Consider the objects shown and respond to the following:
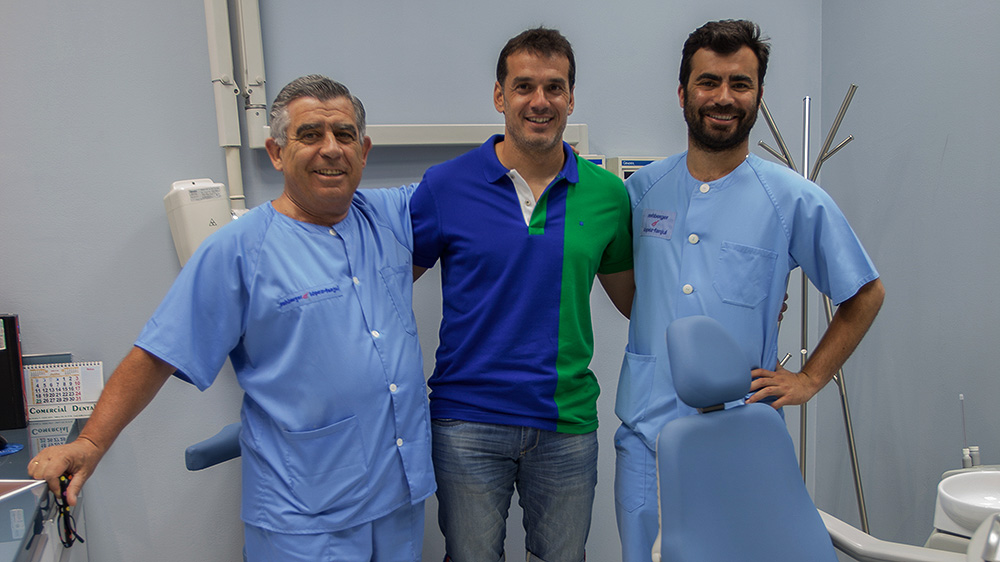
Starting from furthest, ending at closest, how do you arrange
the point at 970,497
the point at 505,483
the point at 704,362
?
the point at 505,483
the point at 970,497
the point at 704,362

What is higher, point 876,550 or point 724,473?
point 724,473

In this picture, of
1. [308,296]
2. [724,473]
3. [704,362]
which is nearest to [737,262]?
[704,362]

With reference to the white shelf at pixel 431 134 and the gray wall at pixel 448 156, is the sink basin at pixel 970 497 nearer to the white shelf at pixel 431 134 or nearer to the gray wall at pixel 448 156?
the gray wall at pixel 448 156

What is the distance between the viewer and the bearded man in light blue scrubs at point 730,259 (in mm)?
1470

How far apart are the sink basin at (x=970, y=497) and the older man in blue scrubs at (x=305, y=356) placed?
110 cm

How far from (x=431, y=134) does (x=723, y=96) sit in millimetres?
827

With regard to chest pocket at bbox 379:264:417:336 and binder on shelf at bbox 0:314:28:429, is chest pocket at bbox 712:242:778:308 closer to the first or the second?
chest pocket at bbox 379:264:417:336

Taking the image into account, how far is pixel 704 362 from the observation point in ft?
3.99

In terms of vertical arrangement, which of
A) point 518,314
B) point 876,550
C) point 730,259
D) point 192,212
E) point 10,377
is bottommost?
point 876,550

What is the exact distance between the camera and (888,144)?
2205mm

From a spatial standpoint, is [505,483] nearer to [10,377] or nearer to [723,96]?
[723,96]

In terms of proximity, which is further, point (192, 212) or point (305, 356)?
point (192, 212)

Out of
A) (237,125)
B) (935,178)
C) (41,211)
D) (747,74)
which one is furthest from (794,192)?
(41,211)

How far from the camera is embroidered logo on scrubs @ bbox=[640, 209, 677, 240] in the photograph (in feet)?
5.08
